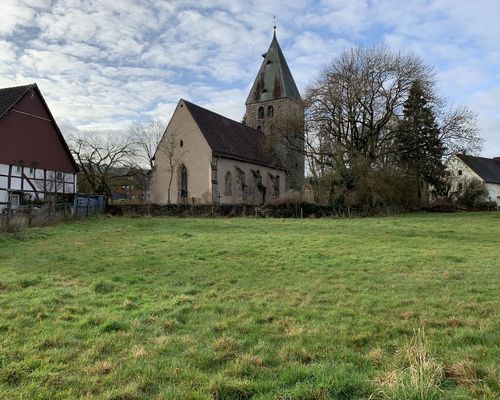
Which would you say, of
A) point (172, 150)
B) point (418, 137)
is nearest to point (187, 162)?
point (172, 150)

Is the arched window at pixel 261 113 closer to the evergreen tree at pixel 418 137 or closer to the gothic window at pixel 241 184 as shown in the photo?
the gothic window at pixel 241 184

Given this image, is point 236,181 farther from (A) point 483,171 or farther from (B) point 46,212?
(A) point 483,171

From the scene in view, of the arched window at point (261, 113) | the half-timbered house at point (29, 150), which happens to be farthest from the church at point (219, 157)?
the half-timbered house at point (29, 150)

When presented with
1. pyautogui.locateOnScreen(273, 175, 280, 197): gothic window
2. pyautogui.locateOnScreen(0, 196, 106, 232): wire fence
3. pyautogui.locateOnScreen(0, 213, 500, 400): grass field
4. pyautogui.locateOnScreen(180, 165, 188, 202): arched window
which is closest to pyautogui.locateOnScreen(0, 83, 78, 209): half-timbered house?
pyautogui.locateOnScreen(0, 196, 106, 232): wire fence

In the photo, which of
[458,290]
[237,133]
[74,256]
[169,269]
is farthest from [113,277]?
[237,133]

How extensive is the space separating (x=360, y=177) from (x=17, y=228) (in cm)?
2279

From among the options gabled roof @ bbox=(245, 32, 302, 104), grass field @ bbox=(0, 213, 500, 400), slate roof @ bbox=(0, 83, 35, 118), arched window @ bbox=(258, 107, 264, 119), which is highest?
gabled roof @ bbox=(245, 32, 302, 104)

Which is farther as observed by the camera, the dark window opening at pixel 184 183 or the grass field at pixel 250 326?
the dark window opening at pixel 184 183

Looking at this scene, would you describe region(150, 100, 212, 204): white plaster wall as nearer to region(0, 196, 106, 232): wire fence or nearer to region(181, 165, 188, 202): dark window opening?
region(181, 165, 188, 202): dark window opening

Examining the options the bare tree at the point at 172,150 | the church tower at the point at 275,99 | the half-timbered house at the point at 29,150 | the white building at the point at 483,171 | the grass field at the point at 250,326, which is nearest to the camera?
the grass field at the point at 250,326

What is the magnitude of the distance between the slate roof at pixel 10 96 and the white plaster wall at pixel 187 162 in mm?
13067

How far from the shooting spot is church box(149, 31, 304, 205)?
3934 cm

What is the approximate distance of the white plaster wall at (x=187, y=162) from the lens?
3981 centimetres

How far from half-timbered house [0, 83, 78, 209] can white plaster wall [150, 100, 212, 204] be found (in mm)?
8893
